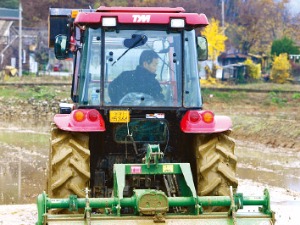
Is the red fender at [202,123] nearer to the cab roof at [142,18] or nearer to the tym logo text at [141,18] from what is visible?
the cab roof at [142,18]

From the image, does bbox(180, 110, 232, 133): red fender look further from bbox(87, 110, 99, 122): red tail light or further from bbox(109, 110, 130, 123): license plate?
bbox(87, 110, 99, 122): red tail light

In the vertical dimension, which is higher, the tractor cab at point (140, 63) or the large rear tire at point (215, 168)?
the tractor cab at point (140, 63)

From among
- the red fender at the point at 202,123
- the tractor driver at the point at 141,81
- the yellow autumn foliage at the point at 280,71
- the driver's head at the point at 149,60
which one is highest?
the driver's head at the point at 149,60

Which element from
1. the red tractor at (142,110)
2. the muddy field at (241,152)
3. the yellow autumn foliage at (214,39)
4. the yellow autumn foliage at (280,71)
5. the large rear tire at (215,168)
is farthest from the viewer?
the yellow autumn foliage at (214,39)

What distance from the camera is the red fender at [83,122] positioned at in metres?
9.08

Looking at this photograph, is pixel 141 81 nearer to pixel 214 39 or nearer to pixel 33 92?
pixel 33 92

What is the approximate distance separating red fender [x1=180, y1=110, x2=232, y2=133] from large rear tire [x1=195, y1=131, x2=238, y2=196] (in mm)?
144

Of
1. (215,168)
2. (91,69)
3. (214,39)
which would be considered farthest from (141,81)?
(214,39)

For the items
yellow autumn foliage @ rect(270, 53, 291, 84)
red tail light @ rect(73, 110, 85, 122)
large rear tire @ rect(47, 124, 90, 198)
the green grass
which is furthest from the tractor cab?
yellow autumn foliage @ rect(270, 53, 291, 84)

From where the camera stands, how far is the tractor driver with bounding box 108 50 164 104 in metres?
9.58

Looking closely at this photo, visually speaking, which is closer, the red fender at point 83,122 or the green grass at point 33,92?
the red fender at point 83,122

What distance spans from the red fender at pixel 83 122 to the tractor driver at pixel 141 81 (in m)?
0.42

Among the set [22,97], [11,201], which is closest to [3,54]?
[22,97]

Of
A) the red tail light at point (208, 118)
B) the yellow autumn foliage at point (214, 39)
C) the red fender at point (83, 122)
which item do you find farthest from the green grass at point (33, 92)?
the red tail light at point (208, 118)
